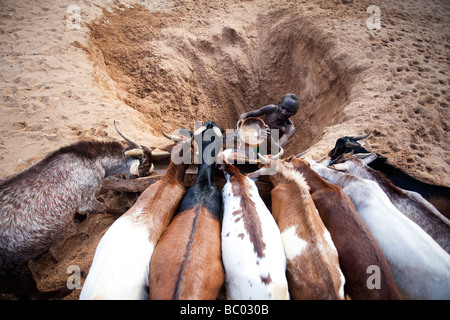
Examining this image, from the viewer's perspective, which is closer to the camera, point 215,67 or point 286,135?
point 286,135

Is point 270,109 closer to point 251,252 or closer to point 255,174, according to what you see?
point 255,174

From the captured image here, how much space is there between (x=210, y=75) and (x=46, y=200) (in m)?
5.52

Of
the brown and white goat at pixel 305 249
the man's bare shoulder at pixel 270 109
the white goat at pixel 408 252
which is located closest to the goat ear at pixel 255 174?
the brown and white goat at pixel 305 249

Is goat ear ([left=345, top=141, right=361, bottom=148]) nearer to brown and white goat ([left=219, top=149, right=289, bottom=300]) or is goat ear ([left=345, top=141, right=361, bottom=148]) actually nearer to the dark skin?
the dark skin

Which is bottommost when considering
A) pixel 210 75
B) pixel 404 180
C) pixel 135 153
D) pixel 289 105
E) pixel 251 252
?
pixel 404 180

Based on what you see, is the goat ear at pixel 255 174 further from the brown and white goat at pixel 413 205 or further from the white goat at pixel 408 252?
the white goat at pixel 408 252

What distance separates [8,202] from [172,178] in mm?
1753

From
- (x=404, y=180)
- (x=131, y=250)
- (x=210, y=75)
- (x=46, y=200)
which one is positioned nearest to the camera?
(x=131, y=250)

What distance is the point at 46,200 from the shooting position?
2.47m

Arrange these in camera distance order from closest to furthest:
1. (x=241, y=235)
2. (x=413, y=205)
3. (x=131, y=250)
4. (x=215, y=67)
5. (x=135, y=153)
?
(x=131, y=250), (x=241, y=235), (x=413, y=205), (x=135, y=153), (x=215, y=67)

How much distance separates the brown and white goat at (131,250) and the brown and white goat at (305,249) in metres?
1.25

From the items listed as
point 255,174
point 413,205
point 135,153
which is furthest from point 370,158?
point 135,153

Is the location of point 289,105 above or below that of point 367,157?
above

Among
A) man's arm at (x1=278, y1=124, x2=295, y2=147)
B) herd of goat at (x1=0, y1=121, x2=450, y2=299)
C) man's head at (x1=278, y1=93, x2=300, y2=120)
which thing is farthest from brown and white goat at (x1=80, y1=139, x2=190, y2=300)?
man's arm at (x1=278, y1=124, x2=295, y2=147)
